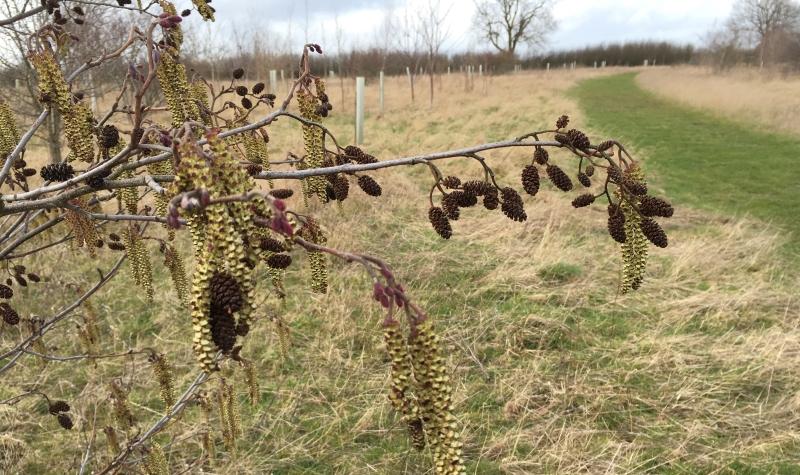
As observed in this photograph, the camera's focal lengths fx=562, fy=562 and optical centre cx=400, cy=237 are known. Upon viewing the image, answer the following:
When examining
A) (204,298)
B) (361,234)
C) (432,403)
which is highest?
(204,298)

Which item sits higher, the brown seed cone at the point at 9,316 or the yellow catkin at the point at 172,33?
the yellow catkin at the point at 172,33

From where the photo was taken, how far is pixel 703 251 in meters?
6.20

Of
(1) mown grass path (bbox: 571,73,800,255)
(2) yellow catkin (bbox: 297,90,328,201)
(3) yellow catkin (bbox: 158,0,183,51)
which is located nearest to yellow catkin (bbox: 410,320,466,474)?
(2) yellow catkin (bbox: 297,90,328,201)

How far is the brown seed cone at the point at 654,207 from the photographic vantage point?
1177 mm

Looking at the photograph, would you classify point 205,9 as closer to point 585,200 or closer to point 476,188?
point 476,188

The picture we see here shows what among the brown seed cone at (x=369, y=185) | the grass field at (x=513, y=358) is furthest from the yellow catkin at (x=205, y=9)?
the grass field at (x=513, y=358)

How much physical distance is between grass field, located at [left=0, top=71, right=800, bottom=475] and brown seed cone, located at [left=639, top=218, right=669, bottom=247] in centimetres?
249

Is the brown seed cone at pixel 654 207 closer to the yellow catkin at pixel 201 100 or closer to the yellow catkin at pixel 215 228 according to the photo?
the yellow catkin at pixel 215 228

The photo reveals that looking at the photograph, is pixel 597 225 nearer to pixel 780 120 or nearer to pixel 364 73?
pixel 780 120

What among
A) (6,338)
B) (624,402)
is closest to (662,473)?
(624,402)

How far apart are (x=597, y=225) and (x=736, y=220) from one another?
75.7 inches

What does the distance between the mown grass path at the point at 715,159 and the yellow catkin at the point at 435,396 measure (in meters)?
7.19

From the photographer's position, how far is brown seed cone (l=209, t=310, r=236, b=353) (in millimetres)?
740

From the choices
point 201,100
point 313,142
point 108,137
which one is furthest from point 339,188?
point 201,100
